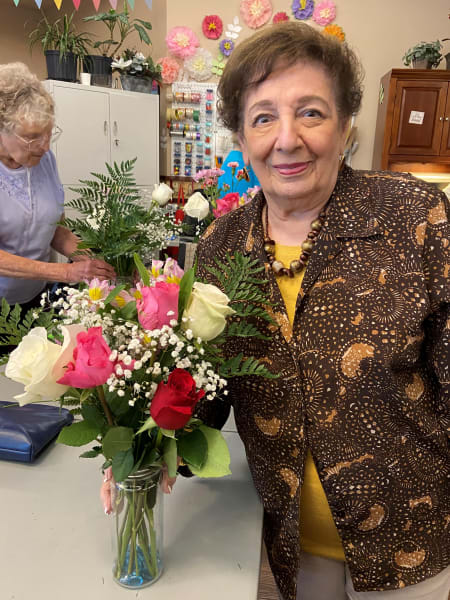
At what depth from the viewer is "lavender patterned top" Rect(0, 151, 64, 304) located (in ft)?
6.40

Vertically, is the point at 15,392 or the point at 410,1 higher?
the point at 410,1

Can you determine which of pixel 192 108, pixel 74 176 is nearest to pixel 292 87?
pixel 74 176

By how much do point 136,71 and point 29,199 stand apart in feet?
9.03

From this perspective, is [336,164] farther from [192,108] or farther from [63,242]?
[192,108]

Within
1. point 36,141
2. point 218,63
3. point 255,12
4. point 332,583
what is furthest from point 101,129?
point 332,583

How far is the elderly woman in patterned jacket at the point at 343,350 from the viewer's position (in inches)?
35.5

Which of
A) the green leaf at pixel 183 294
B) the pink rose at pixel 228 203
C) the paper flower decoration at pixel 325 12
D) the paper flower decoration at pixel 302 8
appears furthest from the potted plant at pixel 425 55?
the green leaf at pixel 183 294

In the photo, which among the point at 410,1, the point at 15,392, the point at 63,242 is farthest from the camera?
Result: the point at 410,1

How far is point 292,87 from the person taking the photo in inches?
36.4

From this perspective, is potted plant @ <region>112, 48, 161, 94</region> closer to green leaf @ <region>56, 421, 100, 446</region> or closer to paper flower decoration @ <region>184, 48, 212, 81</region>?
paper flower decoration @ <region>184, 48, 212, 81</region>

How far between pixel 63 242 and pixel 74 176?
6.77 ft

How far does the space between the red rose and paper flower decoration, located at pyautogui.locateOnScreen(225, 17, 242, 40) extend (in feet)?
15.8

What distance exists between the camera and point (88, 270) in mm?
1640

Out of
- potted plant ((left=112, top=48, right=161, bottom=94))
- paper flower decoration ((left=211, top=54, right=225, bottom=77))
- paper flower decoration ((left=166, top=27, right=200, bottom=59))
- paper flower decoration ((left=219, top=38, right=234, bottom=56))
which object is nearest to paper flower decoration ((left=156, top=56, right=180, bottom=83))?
paper flower decoration ((left=166, top=27, right=200, bottom=59))
